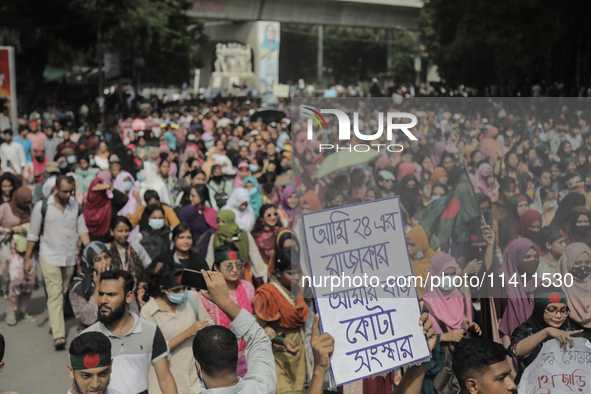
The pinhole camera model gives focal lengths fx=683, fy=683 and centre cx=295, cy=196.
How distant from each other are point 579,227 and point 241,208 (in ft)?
13.5

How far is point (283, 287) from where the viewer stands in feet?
15.4

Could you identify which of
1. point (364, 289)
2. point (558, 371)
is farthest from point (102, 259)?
point (558, 371)

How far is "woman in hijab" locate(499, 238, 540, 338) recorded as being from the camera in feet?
14.5

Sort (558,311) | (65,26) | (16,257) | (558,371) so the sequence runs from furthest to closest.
Answer: (65,26) → (16,257) → (558,311) → (558,371)

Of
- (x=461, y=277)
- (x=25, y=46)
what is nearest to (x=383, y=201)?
(x=461, y=277)

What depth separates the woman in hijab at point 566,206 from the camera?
461cm

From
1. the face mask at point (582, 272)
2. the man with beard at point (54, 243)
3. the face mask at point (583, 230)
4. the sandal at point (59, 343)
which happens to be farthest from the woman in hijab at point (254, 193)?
the face mask at point (582, 272)

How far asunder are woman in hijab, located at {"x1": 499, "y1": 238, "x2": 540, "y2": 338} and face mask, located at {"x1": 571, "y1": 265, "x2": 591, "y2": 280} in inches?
9.5

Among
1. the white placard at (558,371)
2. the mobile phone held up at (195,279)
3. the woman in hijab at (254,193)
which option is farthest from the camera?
the woman in hijab at (254,193)

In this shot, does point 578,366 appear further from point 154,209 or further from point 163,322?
point 154,209

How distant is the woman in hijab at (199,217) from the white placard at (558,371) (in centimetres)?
394

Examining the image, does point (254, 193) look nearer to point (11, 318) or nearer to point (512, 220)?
point (11, 318)

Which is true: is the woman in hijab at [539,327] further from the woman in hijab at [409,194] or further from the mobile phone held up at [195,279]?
the mobile phone held up at [195,279]

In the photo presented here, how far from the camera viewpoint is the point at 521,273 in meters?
4.40
